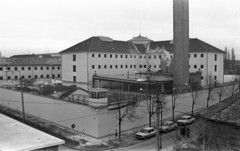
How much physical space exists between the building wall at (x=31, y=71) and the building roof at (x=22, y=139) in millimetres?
45906

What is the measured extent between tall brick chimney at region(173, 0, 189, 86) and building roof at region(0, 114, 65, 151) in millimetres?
30989

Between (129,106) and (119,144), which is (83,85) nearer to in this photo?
(129,106)

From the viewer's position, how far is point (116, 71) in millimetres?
48750

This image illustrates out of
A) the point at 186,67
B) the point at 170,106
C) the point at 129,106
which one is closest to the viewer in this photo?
the point at 129,106

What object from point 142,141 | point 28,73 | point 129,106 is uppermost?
point 28,73

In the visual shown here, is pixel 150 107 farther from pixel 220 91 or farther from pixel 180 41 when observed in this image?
pixel 220 91

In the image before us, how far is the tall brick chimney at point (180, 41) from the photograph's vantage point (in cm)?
3659

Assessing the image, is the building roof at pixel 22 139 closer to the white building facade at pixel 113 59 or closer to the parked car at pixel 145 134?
the parked car at pixel 145 134

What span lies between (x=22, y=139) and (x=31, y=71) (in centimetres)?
5025

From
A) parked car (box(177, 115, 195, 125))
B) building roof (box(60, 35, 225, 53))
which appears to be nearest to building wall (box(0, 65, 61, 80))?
building roof (box(60, 35, 225, 53))

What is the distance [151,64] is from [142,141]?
112 feet

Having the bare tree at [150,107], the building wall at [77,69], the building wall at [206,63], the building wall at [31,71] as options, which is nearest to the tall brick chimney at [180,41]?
the building wall at [206,63]

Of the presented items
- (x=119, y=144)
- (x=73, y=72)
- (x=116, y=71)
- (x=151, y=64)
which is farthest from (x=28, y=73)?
(x=119, y=144)

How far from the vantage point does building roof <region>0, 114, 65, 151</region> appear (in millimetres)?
6621
